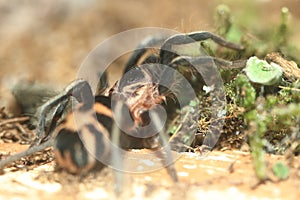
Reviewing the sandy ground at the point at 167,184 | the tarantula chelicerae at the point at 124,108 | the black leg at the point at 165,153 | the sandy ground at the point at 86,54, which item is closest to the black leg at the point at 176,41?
the tarantula chelicerae at the point at 124,108

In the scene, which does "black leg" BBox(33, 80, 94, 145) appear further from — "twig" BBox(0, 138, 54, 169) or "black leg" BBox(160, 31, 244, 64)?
"black leg" BBox(160, 31, 244, 64)

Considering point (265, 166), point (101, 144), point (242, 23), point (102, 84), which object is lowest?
point (265, 166)

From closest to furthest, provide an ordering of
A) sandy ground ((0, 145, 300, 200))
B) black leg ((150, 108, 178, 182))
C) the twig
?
sandy ground ((0, 145, 300, 200)) < black leg ((150, 108, 178, 182)) < the twig

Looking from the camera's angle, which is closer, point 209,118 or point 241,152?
point 241,152

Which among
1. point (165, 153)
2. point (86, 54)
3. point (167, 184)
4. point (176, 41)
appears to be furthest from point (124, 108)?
point (86, 54)

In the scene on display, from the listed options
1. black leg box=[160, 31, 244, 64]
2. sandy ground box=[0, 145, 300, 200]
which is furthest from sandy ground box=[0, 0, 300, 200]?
black leg box=[160, 31, 244, 64]

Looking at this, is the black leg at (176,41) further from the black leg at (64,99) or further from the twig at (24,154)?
the twig at (24,154)

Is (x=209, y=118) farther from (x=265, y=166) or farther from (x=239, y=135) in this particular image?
(x=265, y=166)

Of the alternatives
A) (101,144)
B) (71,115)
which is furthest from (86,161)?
(71,115)
